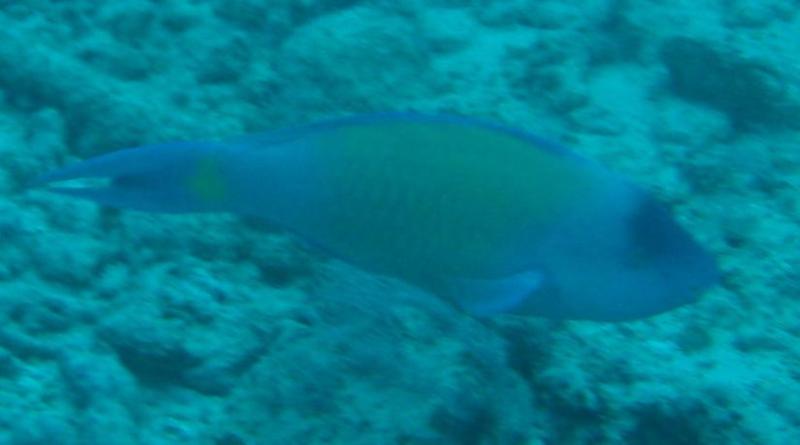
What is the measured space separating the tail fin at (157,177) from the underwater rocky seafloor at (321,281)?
2.09ft

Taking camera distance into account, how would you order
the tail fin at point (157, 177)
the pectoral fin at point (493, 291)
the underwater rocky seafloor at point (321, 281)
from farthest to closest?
the underwater rocky seafloor at point (321, 281) < the pectoral fin at point (493, 291) < the tail fin at point (157, 177)

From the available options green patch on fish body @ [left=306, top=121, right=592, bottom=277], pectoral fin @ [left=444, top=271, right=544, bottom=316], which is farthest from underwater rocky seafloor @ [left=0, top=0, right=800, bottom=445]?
green patch on fish body @ [left=306, top=121, right=592, bottom=277]

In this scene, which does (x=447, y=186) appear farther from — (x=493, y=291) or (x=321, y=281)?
(x=321, y=281)

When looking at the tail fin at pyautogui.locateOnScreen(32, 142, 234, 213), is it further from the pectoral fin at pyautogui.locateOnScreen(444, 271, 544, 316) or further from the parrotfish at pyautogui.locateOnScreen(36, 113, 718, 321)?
the pectoral fin at pyautogui.locateOnScreen(444, 271, 544, 316)

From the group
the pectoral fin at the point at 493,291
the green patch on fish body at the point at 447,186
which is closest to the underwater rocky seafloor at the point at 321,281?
the pectoral fin at the point at 493,291

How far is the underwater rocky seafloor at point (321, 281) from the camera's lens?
219 centimetres

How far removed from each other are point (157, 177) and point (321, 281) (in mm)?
913

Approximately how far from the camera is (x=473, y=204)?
182cm

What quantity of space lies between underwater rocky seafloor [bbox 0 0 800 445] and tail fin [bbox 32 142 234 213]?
0.64m

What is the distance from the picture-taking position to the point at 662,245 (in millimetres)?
1833

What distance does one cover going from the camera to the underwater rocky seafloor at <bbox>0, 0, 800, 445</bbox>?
2.19 m

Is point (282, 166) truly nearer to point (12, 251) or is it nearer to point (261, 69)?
point (12, 251)

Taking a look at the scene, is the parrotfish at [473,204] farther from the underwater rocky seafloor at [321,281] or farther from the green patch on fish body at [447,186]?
the underwater rocky seafloor at [321,281]

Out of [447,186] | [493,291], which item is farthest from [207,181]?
[493,291]
